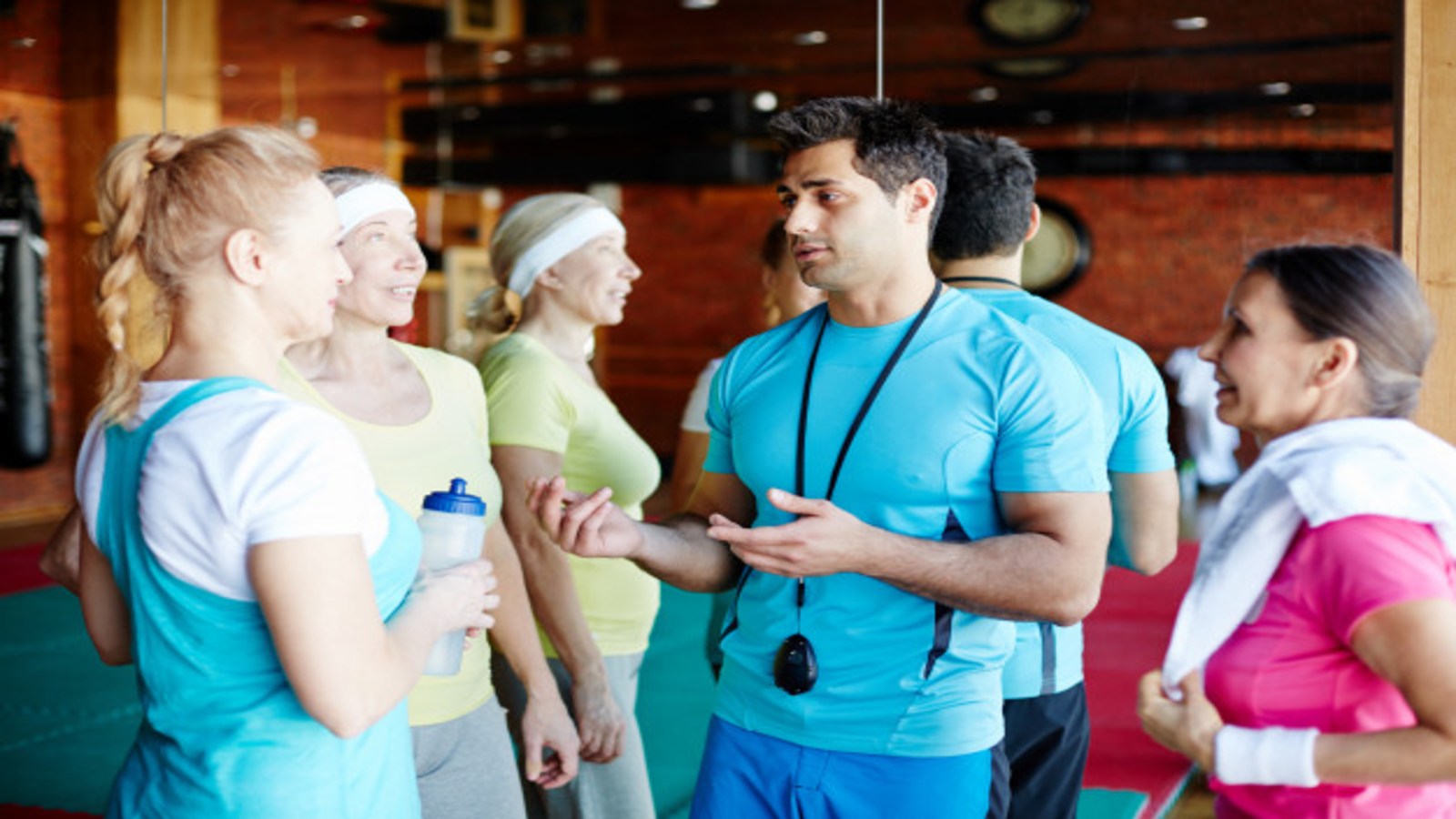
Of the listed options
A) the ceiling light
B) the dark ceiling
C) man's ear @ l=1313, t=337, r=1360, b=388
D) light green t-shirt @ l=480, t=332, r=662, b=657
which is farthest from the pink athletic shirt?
the ceiling light

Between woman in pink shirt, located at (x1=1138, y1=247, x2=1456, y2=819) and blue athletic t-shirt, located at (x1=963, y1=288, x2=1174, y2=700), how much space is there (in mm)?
816

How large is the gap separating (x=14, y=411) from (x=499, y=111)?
473cm

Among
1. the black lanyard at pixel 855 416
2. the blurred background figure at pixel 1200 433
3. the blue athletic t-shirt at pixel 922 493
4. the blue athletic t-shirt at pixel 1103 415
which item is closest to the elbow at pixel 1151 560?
the blue athletic t-shirt at pixel 1103 415

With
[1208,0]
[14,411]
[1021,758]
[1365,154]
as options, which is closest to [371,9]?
[14,411]

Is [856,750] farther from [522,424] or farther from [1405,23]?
[1405,23]

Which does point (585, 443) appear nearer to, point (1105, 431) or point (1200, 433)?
point (1105, 431)

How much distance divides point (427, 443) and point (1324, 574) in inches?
50.5

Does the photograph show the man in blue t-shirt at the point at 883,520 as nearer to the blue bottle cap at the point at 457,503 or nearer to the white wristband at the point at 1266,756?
the blue bottle cap at the point at 457,503

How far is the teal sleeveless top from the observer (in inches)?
57.9

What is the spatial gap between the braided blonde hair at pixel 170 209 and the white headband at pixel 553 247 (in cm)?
124

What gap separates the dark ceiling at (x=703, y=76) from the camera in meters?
9.93

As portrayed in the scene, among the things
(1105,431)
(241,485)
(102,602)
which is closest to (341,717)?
(241,485)

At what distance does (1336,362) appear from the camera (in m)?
1.44

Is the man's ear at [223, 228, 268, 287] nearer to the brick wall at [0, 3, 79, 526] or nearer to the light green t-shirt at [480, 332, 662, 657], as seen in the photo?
the light green t-shirt at [480, 332, 662, 657]
